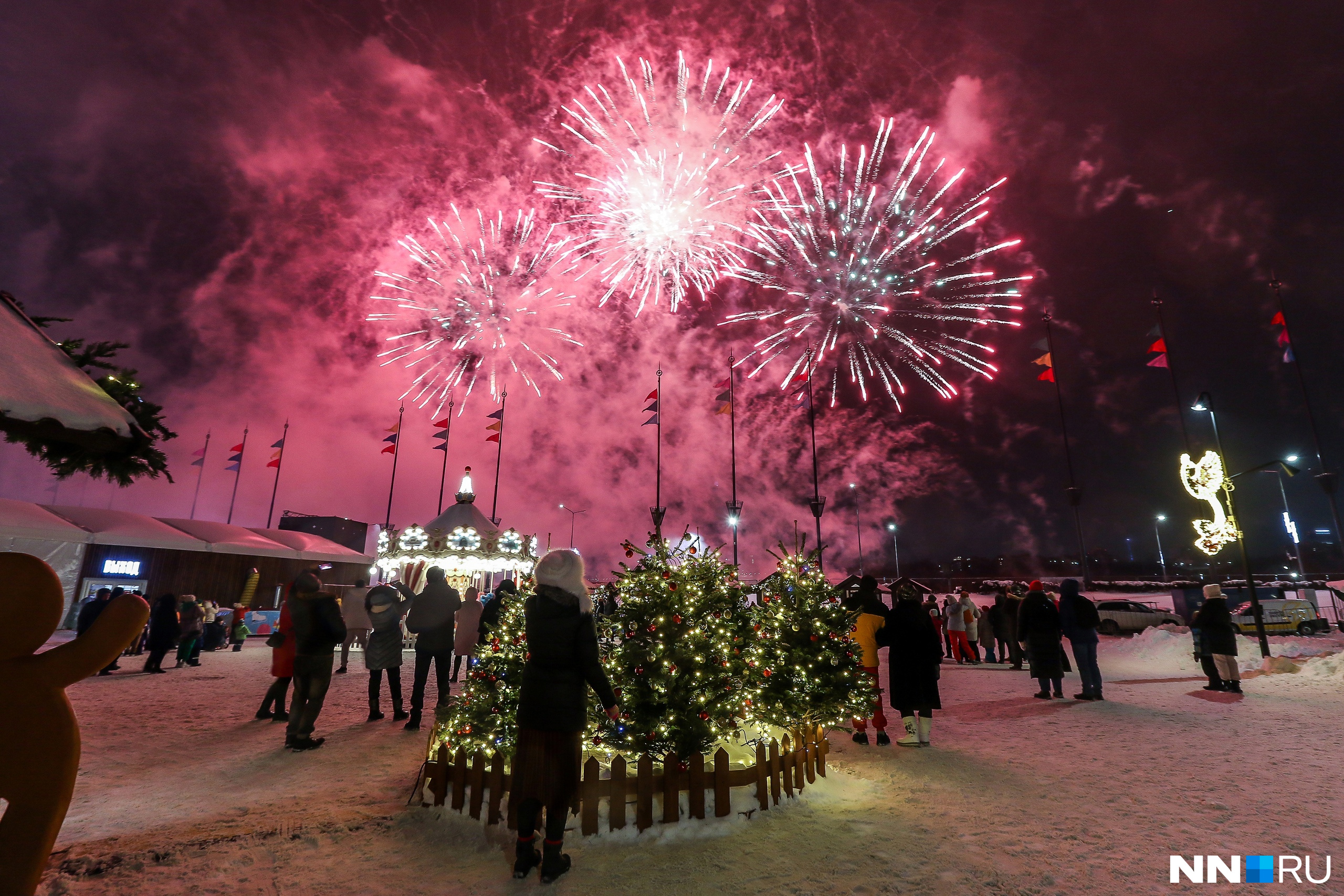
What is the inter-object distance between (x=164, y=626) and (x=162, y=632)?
146mm

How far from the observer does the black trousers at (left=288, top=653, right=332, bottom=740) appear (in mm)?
6738

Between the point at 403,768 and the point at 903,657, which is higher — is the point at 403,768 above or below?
below

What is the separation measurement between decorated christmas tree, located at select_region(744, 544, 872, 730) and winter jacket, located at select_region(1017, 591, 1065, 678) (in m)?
4.27

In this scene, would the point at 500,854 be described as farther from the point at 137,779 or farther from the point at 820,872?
the point at 137,779

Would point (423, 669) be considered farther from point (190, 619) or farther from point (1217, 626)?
point (1217, 626)

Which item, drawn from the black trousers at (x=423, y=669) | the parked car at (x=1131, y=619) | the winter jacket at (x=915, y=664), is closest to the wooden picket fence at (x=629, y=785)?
the winter jacket at (x=915, y=664)

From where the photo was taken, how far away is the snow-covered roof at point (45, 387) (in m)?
3.18

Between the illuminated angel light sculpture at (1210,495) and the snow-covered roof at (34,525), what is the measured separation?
3901 cm

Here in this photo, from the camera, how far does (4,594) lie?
104 inches

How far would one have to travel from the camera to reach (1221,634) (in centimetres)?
1040

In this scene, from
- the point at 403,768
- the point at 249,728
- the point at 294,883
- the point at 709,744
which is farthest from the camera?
the point at 249,728

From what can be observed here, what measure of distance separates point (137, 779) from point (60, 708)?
4186 millimetres

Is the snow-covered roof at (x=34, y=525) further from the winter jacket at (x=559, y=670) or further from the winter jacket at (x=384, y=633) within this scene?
the winter jacket at (x=559, y=670)

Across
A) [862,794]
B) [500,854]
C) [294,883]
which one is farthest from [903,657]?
[294,883]
